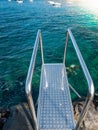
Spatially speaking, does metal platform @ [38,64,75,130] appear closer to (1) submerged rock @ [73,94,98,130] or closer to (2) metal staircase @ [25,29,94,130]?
(2) metal staircase @ [25,29,94,130]

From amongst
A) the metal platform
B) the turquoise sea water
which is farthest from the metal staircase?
the turquoise sea water

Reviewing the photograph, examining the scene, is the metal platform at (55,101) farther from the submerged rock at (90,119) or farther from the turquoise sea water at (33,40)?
the turquoise sea water at (33,40)

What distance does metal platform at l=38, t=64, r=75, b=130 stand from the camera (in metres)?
4.50

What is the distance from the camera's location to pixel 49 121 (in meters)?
4.57

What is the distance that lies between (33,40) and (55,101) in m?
16.2

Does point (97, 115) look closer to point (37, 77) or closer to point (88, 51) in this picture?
point (37, 77)

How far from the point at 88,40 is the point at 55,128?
16815 millimetres

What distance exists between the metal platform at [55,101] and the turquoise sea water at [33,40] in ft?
15.9

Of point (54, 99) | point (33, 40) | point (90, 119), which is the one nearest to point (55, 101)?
point (54, 99)

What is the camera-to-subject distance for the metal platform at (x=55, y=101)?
4.50 m

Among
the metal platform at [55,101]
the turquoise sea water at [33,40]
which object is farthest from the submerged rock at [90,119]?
the turquoise sea water at [33,40]

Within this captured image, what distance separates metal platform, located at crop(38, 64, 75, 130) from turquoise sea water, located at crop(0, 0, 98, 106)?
4848 millimetres

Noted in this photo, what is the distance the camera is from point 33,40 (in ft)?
69.0

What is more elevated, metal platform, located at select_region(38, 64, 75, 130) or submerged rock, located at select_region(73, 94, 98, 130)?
metal platform, located at select_region(38, 64, 75, 130)
